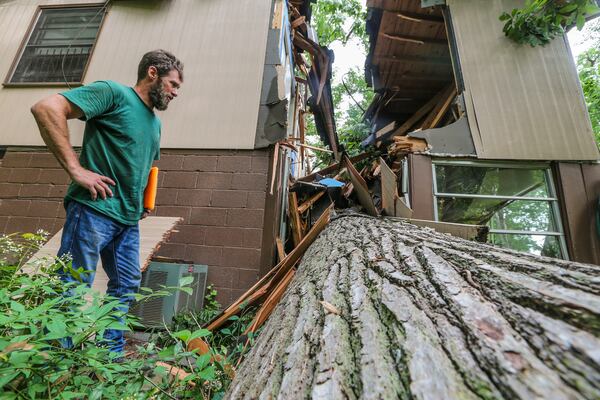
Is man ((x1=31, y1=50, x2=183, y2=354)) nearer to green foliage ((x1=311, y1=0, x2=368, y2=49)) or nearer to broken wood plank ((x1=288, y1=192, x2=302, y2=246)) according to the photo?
broken wood plank ((x1=288, y1=192, x2=302, y2=246))

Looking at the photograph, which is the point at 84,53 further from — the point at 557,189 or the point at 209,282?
the point at 557,189

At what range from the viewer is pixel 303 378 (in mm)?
557

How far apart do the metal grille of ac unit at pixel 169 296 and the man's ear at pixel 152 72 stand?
1773 mm

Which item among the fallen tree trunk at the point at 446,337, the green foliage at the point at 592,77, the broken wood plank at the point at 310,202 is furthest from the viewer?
the green foliage at the point at 592,77

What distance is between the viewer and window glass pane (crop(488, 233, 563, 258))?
3170mm

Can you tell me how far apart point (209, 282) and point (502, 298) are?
9.41 ft

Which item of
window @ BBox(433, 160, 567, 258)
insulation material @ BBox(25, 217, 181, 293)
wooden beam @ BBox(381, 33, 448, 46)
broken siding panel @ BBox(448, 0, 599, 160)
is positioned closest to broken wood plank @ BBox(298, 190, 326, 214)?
window @ BBox(433, 160, 567, 258)

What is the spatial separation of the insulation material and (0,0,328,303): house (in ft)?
1.14

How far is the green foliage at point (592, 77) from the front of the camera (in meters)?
8.27

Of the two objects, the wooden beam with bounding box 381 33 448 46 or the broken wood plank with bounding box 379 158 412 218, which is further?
the wooden beam with bounding box 381 33 448 46

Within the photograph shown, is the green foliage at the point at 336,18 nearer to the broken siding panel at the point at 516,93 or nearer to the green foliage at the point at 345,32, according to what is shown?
the green foliage at the point at 345,32

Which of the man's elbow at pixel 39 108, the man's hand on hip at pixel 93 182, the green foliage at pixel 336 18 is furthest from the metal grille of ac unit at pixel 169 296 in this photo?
the green foliage at pixel 336 18

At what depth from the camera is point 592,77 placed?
8875 mm

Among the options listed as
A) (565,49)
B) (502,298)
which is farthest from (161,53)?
(565,49)
